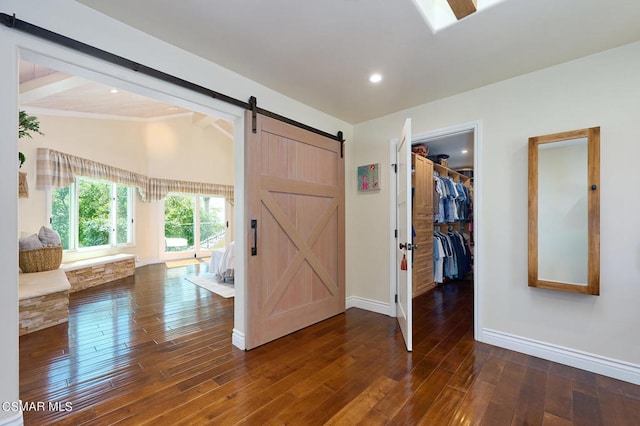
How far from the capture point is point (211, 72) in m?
2.27

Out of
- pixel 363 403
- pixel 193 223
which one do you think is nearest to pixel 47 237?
pixel 193 223

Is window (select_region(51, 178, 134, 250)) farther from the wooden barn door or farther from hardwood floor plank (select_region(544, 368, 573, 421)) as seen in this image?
hardwood floor plank (select_region(544, 368, 573, 421))

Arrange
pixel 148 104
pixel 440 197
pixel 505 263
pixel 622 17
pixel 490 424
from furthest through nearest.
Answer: pixel 148 104
pixel 440 197
pixel 505 263
pixel 622 17
pixel 490 424

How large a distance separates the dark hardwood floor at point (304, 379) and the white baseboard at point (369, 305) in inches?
9.6

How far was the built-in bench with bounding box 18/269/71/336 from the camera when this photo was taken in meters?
2.75

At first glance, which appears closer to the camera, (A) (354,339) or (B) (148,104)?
(A) (354,339)

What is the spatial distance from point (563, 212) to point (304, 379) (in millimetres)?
2501

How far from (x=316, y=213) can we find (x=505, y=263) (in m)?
1.94

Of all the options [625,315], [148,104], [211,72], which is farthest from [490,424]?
[148,104]

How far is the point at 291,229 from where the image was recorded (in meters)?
2.82

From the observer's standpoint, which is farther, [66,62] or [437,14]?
[437,14]

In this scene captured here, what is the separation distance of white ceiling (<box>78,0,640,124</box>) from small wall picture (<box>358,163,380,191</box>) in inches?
42.3

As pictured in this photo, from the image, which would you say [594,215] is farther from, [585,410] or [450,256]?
[450,256]

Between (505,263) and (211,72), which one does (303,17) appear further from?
(505,263)
